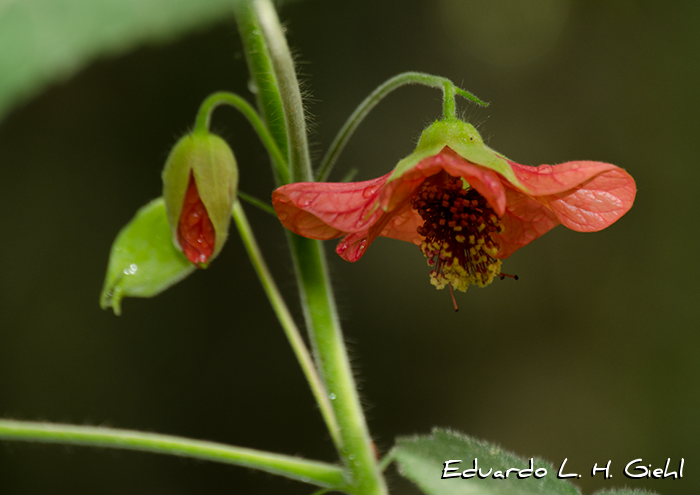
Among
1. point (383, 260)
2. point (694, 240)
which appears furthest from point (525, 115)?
point (694, 240)

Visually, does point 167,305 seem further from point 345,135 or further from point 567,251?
point 345,135

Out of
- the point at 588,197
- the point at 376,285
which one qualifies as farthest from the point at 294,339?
the point at 376,285

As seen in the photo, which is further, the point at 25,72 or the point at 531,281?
the point at 531,281

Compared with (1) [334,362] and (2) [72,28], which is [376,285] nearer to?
(1) [334,362]

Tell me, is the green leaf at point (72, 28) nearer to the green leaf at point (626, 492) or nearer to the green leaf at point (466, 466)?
the green leaf at point (466, 466)

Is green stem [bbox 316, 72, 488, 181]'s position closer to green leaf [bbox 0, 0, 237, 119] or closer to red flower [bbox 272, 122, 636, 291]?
red flower [bbox 272, 122, 636, 291]

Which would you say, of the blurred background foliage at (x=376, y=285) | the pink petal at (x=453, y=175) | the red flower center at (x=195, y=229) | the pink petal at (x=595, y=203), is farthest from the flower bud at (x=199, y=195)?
the blurred background foliage at (x=376, y=285)
